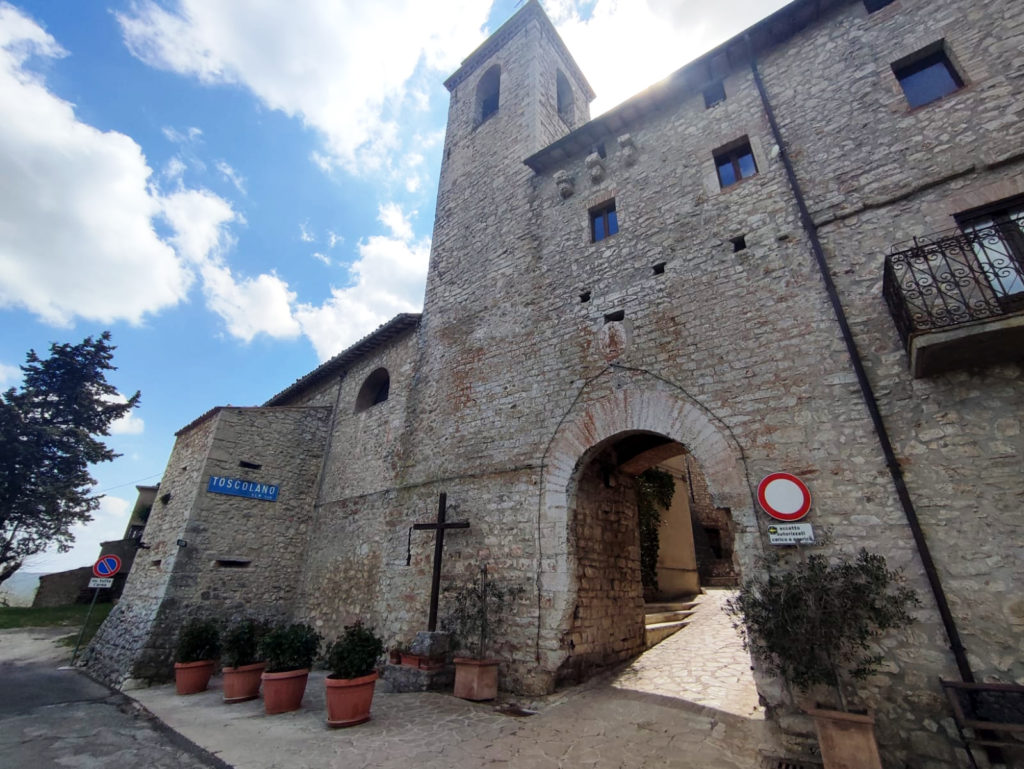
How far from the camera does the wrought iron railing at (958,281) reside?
4160mm

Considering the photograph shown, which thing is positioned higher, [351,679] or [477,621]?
[477,621]

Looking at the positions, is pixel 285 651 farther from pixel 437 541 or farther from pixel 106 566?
pixel 106 566

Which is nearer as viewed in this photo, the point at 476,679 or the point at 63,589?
the point at 476,679

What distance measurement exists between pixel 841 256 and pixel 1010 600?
378 centimetres

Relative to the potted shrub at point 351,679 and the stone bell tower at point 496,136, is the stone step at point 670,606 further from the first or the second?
the stone bell tower at point 496,136

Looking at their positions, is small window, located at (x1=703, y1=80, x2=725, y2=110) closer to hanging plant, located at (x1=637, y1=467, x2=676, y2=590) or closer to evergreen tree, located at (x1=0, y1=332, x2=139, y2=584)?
hanging plant, located at (x1=637, y1=467, x2=676, y2=590)

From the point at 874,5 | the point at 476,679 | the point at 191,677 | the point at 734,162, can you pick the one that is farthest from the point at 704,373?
the point at 191,677

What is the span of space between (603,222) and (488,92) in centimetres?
784

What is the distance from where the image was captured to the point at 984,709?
3707 mm

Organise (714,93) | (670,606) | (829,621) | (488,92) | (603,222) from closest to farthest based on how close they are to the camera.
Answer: (829,621) < (714,93) < (603,222) < (670,606) < (488,92)

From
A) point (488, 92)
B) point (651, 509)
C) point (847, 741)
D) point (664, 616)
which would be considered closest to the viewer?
point (847, 741)

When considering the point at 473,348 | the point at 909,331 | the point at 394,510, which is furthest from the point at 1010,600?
the point at 394,510

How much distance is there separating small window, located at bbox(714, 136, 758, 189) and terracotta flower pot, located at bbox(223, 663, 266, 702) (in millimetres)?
9904

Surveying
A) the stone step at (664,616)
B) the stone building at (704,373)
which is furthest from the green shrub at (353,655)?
the stone step at (664,616)
